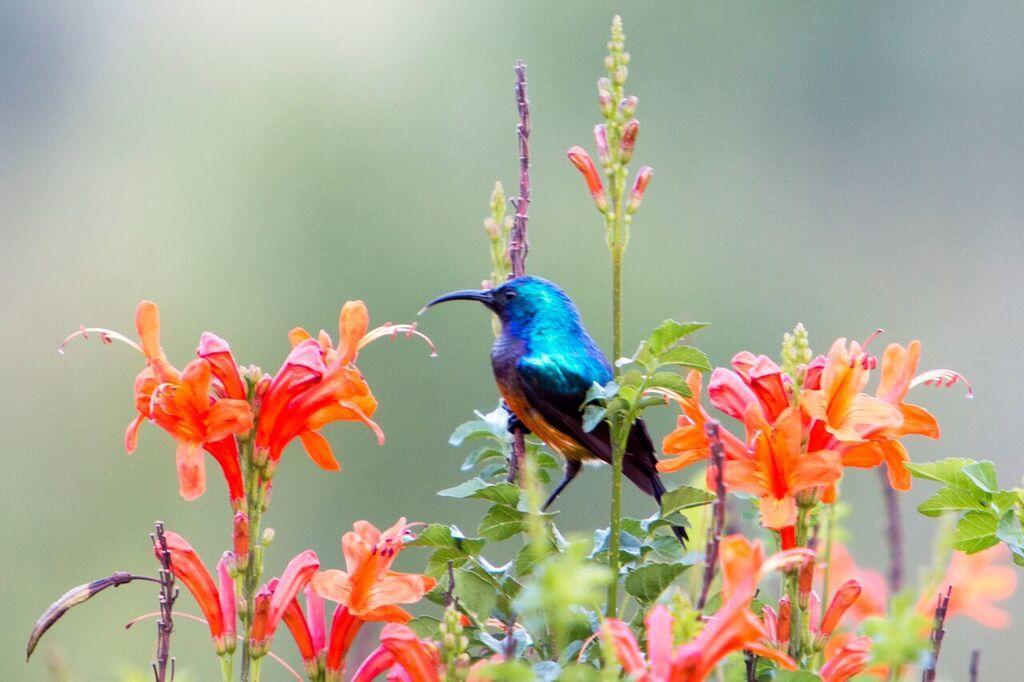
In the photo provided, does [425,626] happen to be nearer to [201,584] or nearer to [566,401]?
[201,584]

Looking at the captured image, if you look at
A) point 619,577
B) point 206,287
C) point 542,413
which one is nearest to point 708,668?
point 619,577

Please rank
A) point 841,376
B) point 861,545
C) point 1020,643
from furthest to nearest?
1. point 861,545
2. point 1020,643
3. point 841,376

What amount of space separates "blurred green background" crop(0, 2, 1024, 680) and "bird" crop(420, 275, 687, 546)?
8584mm

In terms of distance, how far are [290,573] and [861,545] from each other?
36.2ft

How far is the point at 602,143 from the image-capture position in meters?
1.69

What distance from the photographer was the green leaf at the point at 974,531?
1647 mm

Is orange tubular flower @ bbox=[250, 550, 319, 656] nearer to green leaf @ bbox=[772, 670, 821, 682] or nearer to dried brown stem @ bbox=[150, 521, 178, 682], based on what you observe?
dried brown stem @ bbox=[150, 521, 178, 682]

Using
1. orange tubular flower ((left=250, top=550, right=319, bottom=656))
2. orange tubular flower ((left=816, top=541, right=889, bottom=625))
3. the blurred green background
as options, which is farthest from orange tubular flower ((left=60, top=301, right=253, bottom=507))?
the blurred green background

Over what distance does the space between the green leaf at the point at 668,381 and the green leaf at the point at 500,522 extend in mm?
233

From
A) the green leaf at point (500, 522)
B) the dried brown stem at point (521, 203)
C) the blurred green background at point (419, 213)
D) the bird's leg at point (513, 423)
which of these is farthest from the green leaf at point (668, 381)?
the blurred green background at point (419, 213)

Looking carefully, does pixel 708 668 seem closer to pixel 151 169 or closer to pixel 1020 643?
pixel 1020 643

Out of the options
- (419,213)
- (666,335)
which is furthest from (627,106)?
(419,213)

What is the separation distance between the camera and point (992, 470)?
1.65 m

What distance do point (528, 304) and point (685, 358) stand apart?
1002 mm
